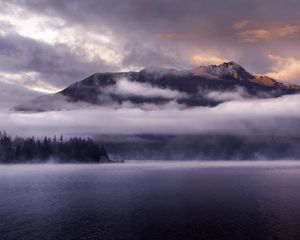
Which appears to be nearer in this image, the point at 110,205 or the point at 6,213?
the point at 6,213

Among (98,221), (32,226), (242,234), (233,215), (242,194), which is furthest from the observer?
(242,194)

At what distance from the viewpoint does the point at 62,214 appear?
105625 mm

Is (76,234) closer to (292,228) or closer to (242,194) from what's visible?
(292,228)

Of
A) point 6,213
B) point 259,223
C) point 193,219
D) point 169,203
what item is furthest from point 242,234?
point 6,213

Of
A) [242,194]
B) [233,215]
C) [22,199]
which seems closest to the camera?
[233,215]

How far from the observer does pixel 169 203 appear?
126 meters

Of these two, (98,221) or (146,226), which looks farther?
(98,221)

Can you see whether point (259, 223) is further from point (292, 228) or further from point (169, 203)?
point (169, 203)

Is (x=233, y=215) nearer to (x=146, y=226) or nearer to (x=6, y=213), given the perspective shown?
(x=146, y=226)

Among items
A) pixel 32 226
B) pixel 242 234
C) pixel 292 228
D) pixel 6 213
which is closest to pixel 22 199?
pixel 6 213

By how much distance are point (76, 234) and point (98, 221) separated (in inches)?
544

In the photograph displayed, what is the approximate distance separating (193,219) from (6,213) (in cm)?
5488

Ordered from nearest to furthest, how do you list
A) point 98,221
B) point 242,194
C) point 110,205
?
point 98,221
point 110,205
point 242,194

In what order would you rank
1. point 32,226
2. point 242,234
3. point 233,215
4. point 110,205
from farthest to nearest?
point 110,205, point 233,215, point 32,226, point 242,234
